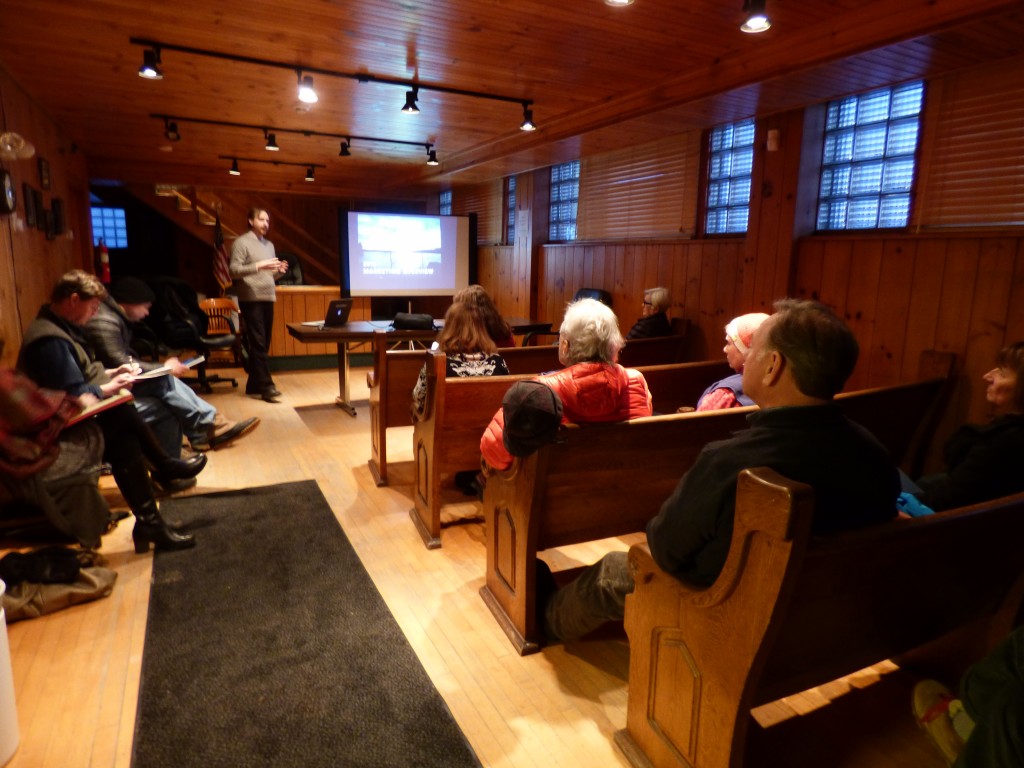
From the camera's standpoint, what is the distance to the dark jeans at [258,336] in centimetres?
557

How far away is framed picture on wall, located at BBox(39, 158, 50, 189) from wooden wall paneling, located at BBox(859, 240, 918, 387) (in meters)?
5.10

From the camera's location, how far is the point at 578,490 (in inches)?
80.7

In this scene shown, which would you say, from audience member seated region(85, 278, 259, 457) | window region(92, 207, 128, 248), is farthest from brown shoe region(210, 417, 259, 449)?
window region(92, 207, 128, 248)

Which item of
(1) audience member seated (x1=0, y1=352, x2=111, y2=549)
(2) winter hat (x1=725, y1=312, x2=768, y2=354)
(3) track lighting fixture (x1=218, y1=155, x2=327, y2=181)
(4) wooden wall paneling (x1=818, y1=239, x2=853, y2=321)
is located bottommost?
(1) audience member seated (x1=0, y1=352, x2=111, y2=549)

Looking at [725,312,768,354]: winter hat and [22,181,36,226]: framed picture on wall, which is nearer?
[725,312,768,354]: winter hat

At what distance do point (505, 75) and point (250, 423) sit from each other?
286 centimetres

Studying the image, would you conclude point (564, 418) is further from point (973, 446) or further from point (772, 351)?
point (973, 446)

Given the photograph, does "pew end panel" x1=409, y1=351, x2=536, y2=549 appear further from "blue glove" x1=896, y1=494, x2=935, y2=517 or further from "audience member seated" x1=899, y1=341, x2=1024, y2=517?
"audience member seated" x1=899, y1=341, x2=1024, y2=517

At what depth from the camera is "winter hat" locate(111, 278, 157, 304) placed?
3.51 meters

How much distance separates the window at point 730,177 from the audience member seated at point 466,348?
2.19 meters

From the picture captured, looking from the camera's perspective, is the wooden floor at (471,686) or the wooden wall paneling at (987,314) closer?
the wooden floor at (471,686)

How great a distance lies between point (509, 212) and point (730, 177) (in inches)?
133

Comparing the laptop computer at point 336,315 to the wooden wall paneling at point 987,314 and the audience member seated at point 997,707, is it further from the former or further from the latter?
the audience member seated at point 997,707

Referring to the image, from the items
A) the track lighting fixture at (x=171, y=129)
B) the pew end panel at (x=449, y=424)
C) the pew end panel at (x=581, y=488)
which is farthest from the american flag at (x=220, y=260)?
the pew end panel at (x=581, y=488)
